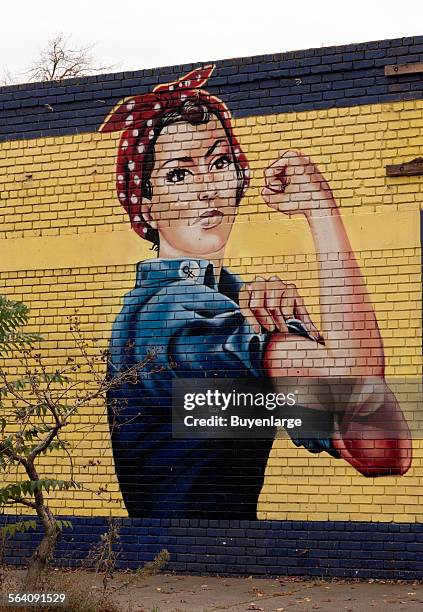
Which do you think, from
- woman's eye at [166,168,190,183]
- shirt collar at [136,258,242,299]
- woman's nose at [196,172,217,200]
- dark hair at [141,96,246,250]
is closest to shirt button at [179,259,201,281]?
shirt collar at [136,258,242,299]

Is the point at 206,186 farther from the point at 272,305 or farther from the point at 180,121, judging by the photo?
the point at 272,305

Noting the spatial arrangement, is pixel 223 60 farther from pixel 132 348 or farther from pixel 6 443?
pixel 6 443

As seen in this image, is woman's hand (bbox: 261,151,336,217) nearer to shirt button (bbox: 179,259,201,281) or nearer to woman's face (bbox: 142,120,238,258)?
woman's face (bbox: 142,120,238,258)

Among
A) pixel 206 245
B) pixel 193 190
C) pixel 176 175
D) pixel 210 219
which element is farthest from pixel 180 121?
pixel 206 245

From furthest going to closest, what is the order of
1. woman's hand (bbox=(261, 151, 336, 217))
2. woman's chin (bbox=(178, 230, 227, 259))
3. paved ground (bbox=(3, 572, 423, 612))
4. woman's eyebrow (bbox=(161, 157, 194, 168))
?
woman's eyebrow (bbox=(161, 157, 194, 168)) < woman's chin (bbox=(178, 230, 227, 259)) < woman's hand (bbox=(261, 151, 336, 217)) < paved ground (bbox=(3, 572, 423, 612))

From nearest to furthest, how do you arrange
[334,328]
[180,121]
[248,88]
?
[334,328] < [248,88] < [180,121]

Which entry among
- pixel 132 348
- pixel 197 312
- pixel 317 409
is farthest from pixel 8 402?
pixel 317 409

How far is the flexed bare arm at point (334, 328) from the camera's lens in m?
10.7

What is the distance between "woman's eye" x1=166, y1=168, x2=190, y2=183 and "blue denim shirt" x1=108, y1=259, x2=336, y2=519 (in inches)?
35.7

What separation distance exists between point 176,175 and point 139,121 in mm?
793

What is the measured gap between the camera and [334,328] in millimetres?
10977

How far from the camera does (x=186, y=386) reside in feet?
37.7

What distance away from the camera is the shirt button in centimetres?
1160

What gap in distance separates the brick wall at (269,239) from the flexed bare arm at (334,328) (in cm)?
10
